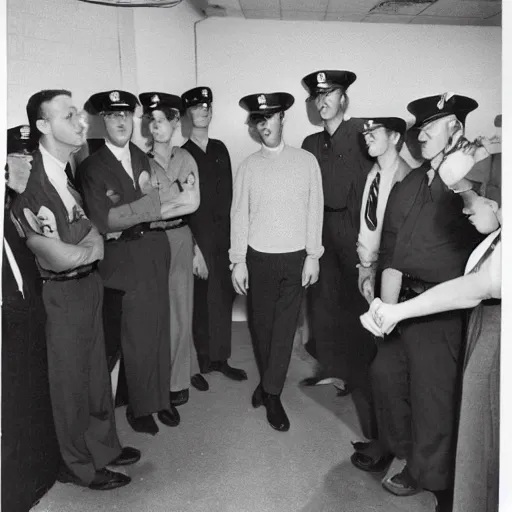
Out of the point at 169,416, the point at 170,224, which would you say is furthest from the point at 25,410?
the point at 170,224

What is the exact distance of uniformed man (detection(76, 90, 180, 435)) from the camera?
149 cm

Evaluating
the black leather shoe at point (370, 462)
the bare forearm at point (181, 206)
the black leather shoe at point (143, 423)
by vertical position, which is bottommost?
the black leather shoe at point (370, 462)

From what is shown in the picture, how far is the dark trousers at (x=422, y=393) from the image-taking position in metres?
1.39

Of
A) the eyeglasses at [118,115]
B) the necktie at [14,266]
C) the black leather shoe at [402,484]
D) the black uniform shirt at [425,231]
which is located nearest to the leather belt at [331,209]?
the black uniform shirt at [425,231]

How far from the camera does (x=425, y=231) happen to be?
1.38 meters

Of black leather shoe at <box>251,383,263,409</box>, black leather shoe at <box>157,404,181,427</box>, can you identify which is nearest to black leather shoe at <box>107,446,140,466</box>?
black leather shoe at <box>157,404,181,427</box>

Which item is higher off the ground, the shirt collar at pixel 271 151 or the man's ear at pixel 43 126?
the man's ear at pixel 43 126

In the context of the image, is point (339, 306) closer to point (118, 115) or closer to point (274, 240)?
point (274, 240)

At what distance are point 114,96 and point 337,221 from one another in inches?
25.5

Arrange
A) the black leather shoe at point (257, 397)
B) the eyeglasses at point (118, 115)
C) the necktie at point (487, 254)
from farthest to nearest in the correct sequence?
1. the black leather shoe at point (257, 397)
2. the eyeglasses at point (118, 115)
3. the necktie at point (487, 254)

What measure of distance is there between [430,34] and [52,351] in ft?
3.98

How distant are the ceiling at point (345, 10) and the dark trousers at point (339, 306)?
0.49m

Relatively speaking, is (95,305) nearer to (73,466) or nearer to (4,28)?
(73,466)

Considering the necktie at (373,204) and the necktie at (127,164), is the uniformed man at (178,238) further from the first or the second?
the necktie at (373,204)
